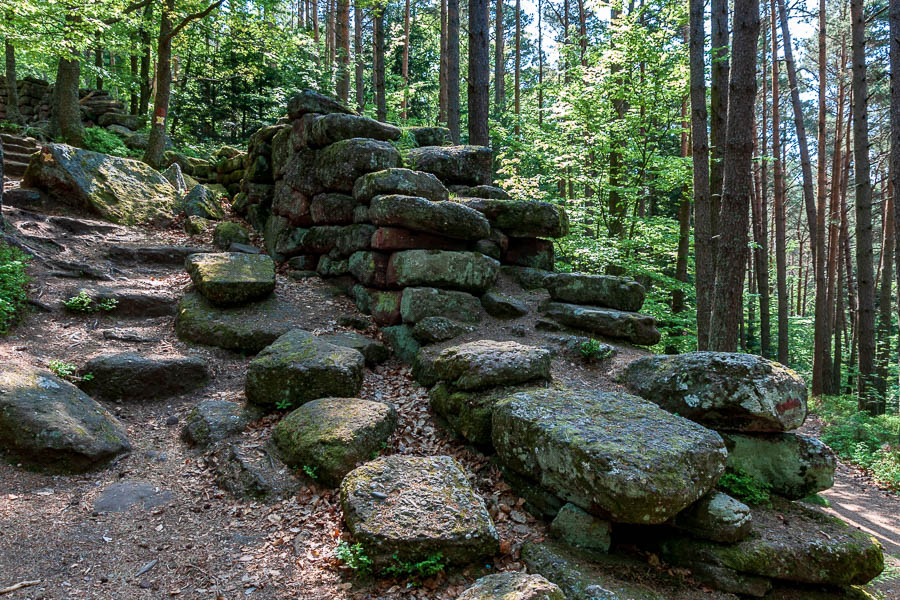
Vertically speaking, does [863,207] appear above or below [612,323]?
above

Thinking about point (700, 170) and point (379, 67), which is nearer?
point (700, 170)

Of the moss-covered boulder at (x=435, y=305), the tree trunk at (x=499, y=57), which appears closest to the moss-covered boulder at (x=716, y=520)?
the moss-covered boulder at (x=435, y=305)

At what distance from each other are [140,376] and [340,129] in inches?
199

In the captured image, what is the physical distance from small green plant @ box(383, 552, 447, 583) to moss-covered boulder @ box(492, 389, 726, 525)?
1077mm

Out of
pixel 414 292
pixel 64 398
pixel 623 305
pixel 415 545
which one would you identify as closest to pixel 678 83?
pixel 623 305

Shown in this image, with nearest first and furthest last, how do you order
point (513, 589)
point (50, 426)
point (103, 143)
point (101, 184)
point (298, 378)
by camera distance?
point (513, 589)
point (50, 426)
point (298, 378)
point (101, 184)
point (103, 143)

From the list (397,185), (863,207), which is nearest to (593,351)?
(397,185)

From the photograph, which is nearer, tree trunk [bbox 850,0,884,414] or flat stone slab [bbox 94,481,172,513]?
flat stone slab [bbox 94,481,172,513]

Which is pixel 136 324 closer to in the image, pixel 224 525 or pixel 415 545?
pixel 224 525

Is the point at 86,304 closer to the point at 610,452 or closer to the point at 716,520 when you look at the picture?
the point at 610,452

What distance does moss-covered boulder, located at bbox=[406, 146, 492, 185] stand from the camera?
30.4ft

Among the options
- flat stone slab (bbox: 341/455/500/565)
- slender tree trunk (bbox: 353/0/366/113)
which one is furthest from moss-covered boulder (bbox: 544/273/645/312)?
slender tree trunk (bbox: 353/0/366/113)

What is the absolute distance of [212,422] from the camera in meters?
4.94

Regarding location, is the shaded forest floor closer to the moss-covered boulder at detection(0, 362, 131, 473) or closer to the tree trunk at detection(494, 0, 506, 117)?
the moss-covered boulder at detection(0, 362, 131, 473)
